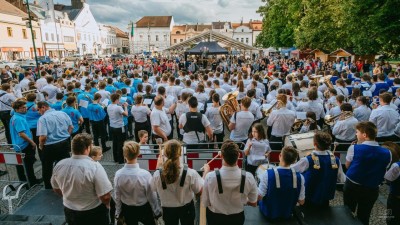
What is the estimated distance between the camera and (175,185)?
3.42 m

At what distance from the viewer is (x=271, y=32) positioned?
132 feet

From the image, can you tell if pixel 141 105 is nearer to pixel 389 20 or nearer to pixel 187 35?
pixel 389 20

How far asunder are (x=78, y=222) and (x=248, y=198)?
2.16 m

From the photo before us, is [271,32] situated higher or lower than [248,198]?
higher

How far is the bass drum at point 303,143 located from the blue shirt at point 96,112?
222 inches

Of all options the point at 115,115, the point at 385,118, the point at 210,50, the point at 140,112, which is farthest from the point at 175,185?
the point at 210,50

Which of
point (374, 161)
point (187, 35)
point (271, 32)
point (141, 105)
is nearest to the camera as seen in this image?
point (374, 161)

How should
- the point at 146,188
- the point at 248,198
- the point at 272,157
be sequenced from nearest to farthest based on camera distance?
the point at 248,198
the point at 146,188
the point at 272,157

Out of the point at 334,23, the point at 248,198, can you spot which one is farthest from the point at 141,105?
the point at 334,23

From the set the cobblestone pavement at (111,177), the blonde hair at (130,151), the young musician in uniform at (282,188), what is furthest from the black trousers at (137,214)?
the cobblestone pavement at (111,177)

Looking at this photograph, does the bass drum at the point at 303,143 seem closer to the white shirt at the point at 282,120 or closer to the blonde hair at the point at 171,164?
the white shirt at the point at 282,120

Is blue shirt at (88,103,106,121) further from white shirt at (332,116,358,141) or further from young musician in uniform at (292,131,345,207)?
white shirt at (332,116,358,141)

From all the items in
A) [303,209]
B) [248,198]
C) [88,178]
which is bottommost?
[303,209]

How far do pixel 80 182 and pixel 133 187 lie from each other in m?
0.64
